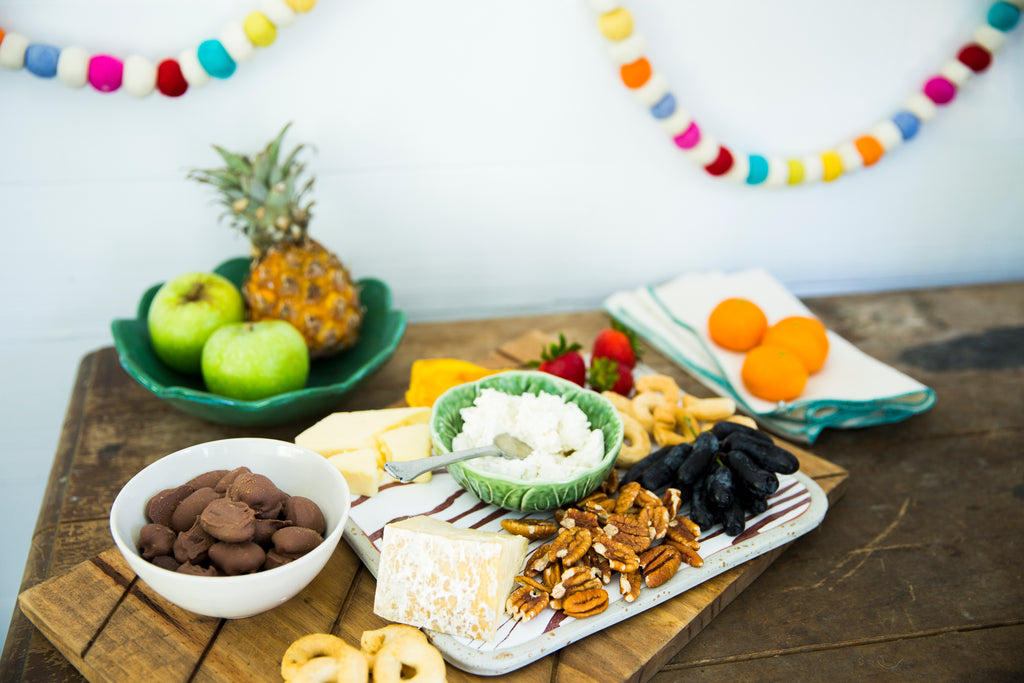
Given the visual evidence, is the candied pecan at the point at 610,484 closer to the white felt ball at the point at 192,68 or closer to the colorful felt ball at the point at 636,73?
the colorful felt ball at the point at 636,73

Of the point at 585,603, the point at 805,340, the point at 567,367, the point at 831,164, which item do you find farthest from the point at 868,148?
the point at 585,603

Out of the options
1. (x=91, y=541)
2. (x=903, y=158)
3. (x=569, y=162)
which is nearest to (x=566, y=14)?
(x=569, y=162)

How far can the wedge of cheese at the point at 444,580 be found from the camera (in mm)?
834

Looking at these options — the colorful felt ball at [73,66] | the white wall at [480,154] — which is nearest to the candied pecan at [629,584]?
the white wall at [480,154]

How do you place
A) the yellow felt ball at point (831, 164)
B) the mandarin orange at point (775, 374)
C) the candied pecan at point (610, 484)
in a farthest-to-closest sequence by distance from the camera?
the yellow felt ball at point (831, 164)
the mandarin orange at point (775, 374)
the candied pecan at point (610, 484)

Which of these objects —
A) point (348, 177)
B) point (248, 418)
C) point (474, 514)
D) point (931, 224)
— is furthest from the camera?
point (931, 224)

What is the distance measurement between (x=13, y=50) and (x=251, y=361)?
716 mm

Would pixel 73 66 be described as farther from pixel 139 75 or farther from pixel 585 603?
pixel 585 603

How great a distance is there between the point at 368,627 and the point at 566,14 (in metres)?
1.19

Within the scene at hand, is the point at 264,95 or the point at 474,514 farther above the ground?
the point at 264,95

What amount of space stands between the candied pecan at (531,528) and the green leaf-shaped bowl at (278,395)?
0.39m

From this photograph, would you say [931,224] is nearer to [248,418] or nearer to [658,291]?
[658,291]

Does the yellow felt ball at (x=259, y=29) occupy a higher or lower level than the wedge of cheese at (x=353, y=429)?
higher

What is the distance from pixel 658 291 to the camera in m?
1.66
